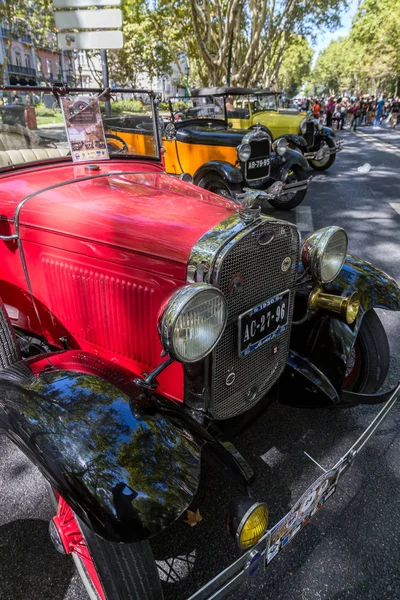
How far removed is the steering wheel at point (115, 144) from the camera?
9.25ft

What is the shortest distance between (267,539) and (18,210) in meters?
1.86

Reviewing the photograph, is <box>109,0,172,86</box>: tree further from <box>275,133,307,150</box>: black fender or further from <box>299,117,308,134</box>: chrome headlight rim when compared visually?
<box>275,133,307,150</box>: black fender

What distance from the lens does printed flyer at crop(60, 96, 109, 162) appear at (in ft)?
Answer: 8.00

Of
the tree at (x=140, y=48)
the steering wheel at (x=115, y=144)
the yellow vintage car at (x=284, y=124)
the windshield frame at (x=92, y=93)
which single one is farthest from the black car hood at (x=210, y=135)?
the tree at (x=140, y=48)

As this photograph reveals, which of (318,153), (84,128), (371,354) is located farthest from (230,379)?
(318,153)

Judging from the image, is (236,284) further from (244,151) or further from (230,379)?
(244,151)

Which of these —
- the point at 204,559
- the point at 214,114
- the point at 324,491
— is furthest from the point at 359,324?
the point at 214,114

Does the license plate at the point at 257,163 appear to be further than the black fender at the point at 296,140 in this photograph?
No

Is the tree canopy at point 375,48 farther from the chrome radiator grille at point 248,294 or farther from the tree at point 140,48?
the chrome radiator grille at point 248,294

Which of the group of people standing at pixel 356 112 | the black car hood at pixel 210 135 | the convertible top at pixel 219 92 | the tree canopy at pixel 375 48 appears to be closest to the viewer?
the black car hood at pixel 210 135

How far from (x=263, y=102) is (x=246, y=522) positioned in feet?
33.0

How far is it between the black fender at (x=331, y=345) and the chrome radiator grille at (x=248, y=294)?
0.20 metres

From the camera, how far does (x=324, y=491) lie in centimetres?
152

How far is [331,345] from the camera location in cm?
215
